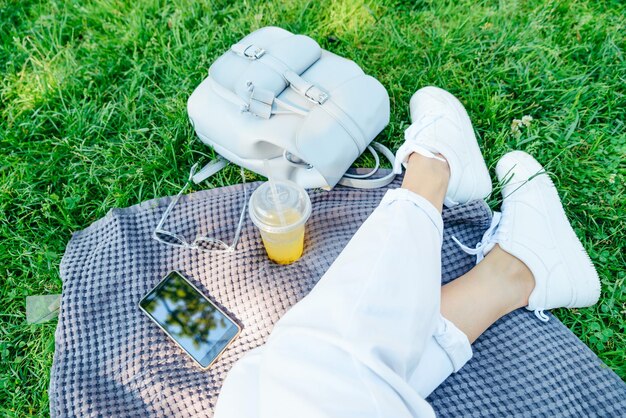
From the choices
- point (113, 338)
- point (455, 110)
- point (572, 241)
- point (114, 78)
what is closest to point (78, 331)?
point (113, 338)

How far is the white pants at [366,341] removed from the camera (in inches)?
38.6

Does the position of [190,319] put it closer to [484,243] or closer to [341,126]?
[341,126]

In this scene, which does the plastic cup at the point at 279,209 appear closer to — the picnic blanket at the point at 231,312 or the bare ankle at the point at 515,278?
the picnic blanket at the point at 231,312

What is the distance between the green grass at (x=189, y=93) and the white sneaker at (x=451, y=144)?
14cm

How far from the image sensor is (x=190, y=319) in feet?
5.32

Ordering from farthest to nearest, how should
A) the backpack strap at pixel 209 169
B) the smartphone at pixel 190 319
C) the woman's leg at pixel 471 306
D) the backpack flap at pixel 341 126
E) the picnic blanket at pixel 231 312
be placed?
1. the backpack strap at pixel 209 169
2. the backpack flap at pixel 341 126
3. the smartphone at pixel 190 319
4. the picnic blanket at pixel 231 312
5. the woman's leg at pixel 471 306

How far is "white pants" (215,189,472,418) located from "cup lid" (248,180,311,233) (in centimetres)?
29

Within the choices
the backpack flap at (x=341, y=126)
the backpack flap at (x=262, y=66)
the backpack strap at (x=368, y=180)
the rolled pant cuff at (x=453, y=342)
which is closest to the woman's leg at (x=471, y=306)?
the rolled pant cuff at (x=453, y=342)

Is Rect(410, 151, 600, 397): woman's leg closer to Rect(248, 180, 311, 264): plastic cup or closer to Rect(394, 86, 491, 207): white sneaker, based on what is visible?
Rect(394, 86, 491, 207): white sneaker

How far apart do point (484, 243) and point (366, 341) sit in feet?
2.89

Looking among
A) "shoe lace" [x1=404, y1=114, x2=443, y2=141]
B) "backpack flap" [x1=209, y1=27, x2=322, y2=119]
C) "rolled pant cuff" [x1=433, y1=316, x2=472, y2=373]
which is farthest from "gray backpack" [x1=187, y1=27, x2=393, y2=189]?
"rolled pant cuff" [x1=433, y1=316, x2=472, y2=373]

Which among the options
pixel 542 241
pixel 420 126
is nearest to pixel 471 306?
pixel 542 241

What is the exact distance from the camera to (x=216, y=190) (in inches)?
76.5

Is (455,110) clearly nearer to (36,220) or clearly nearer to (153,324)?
(153,324)
